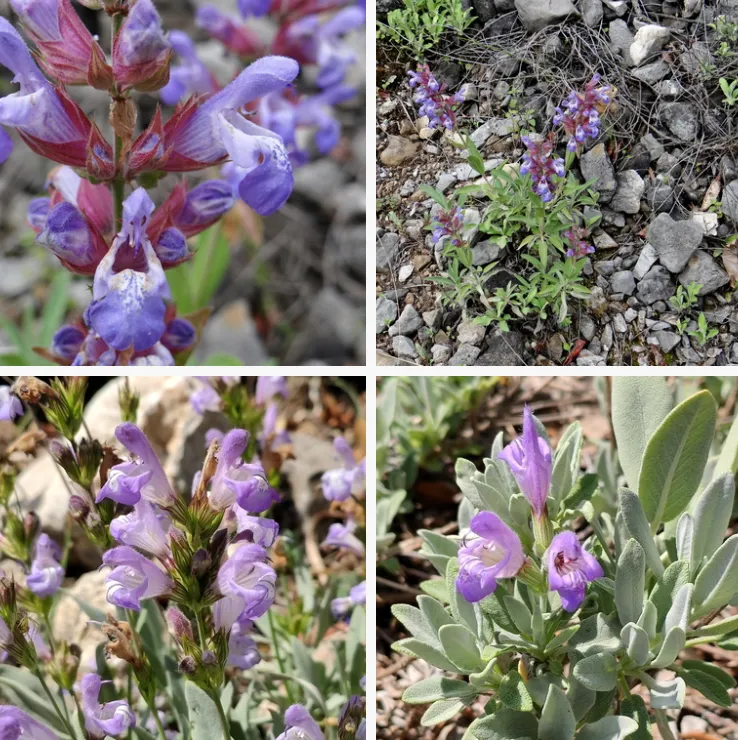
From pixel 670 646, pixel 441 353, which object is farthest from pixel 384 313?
pixel 670 646

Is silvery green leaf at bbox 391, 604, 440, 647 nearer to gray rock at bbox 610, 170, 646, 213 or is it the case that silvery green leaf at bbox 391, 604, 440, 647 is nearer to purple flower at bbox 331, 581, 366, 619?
purple flower at bbox 331, 581, 366, 619

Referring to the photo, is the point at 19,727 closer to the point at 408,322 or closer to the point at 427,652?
the point at 427,652

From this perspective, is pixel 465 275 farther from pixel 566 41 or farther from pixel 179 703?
pixel 179 703

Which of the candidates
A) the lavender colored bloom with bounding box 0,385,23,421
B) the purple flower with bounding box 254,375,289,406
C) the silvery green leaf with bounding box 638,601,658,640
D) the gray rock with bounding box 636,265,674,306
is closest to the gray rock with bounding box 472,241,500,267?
the gray rock with bounding box 636,265,674,306

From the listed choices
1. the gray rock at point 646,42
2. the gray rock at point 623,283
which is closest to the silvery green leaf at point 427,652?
the gray rock at point 623,283

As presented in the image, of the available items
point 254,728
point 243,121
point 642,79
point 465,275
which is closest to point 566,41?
point 642,79
